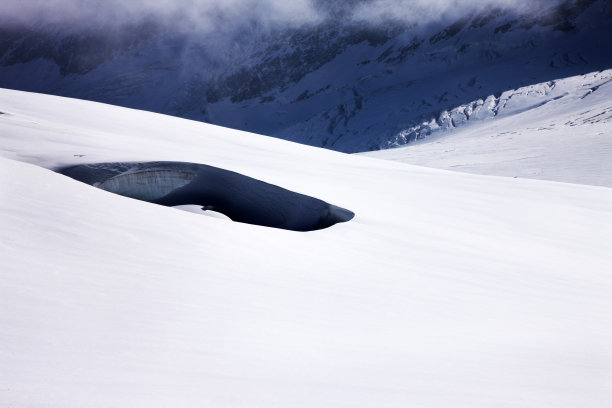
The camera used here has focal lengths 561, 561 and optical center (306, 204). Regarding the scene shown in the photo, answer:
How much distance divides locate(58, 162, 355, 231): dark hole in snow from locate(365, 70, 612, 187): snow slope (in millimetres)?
16905

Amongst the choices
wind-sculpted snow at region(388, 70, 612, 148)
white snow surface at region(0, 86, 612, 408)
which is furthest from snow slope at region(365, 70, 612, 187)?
white snow surface at region(0, 86, 612, 408)

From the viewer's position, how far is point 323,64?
8719cm

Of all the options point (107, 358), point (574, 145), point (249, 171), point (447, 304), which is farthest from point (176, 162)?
point (574, 145)

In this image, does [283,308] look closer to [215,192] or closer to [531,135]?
[215,192]

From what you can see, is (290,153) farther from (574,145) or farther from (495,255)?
(574,145)

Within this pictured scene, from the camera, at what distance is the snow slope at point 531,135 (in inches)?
961

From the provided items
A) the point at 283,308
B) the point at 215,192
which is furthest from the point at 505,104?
the point at 283,308

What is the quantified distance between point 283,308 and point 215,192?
3887mm

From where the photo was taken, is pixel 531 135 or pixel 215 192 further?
pixel 531 135

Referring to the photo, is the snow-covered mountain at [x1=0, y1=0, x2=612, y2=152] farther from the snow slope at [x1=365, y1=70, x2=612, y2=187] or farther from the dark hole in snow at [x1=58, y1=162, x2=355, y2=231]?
the dark hole in snow at [x1=58, y1=162, x2=355, y2=231]

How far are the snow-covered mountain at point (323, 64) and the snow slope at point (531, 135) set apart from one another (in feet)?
16.3

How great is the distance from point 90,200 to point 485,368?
3.01 m

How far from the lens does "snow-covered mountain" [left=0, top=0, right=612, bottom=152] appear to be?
65.6m

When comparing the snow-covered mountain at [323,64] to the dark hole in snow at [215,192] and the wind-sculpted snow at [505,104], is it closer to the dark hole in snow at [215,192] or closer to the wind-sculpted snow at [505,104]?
the wind-sculpted snow at [505,104]
